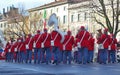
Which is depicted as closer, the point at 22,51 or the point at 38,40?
the point at 38,40

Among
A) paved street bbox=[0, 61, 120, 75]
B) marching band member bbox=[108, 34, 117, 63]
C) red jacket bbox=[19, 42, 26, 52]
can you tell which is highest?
red jacket bbox=[19, 42, 26, 52]

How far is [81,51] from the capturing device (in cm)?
2280

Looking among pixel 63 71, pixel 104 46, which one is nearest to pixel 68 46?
pixel 104 46

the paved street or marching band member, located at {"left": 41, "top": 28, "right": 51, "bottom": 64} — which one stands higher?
Answer: marching band member, located at {"left": 41, "top": 28, "right": 51, "bottom": 64}

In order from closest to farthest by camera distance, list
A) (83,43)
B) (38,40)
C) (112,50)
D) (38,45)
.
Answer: (83,43) < (112,50) < (38,40) < (38,45)

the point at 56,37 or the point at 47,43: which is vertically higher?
the point at 56,37

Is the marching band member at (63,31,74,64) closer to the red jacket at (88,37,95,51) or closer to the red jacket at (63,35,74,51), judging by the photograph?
the red jacket at (63,35,74,51)

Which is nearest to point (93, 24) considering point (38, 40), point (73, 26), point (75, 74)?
point (73, 26)

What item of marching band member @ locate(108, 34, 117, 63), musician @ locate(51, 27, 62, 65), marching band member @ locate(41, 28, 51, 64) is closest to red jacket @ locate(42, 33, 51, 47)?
marching band member @ locate(41, 28, 51, 64)

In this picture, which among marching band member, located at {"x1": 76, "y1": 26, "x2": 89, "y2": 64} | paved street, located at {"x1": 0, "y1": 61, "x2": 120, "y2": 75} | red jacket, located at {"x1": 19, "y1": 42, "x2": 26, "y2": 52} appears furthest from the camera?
red jacket, located at {"x1": 19, "y1": 42, "x2": 26, "y2": 52}

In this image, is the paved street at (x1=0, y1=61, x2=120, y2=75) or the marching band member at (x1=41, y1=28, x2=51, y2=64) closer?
the paved street at (x1=0, y1=61, x2=120, y2=75)

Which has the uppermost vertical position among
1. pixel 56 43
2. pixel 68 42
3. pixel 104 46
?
pixel 68 42

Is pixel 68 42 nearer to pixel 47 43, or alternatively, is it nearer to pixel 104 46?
pixel 47 43

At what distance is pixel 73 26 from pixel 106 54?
7250cm
